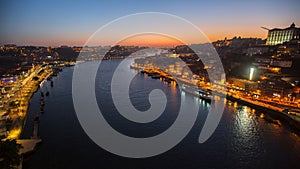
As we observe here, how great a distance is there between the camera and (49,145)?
3908 mm

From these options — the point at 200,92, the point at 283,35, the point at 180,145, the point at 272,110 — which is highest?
the point at 283,35

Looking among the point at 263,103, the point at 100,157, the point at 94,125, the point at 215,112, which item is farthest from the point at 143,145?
the point at 263,103

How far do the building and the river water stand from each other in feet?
32.4

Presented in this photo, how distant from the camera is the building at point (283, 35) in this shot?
12955 millimetres

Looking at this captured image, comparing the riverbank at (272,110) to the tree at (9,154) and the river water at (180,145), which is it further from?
the tree at (9,154)

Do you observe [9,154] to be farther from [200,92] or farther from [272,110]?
[200,92]

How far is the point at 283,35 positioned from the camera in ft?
44.8

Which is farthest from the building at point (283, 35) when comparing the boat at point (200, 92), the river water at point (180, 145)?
the river water at point (180, 145)

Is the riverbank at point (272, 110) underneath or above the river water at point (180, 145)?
above

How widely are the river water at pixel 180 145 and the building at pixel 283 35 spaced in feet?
32.4

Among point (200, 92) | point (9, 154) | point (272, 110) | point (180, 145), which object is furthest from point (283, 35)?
point (9, 154)

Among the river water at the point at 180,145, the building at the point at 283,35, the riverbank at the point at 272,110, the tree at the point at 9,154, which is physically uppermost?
the building at the point at 283,35

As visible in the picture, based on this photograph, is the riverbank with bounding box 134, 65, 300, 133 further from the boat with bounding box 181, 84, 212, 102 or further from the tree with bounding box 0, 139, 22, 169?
the tree with bounding box 0, 139, 22, 169

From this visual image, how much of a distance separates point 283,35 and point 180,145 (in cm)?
1336
